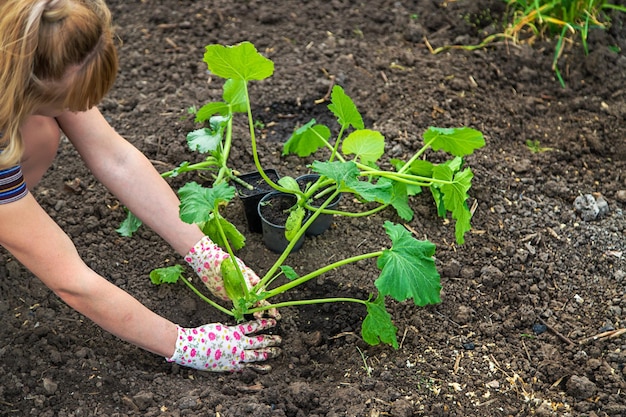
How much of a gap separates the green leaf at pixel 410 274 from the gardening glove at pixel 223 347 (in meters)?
0.48

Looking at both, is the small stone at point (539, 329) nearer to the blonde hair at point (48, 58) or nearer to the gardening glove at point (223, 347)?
the gardening glove at point (223, 347)

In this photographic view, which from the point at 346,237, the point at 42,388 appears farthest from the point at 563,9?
the point at 42,388

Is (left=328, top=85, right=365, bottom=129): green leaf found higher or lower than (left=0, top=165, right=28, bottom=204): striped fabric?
lower

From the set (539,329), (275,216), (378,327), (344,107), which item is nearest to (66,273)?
(275,216)

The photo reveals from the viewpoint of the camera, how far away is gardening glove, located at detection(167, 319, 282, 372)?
7.04 feet

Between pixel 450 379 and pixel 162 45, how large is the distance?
7.14 ft

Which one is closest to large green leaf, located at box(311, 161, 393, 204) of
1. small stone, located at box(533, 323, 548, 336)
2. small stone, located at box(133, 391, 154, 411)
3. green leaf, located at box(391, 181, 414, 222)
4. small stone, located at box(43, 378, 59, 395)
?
green leaf, located at box(391, 181, 414, 222)

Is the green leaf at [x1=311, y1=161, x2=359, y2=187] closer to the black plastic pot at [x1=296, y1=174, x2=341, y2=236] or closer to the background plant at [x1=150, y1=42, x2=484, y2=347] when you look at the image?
the background plant at [x1=150, y1=42, x2=484, y2=347]

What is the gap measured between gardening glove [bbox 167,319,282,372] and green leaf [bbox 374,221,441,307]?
0.48 metres

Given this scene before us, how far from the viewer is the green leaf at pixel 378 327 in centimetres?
214

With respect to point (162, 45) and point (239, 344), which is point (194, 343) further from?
point (162, 45)

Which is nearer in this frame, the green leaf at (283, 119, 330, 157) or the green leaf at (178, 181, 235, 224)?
the green leaf at (178, 181, 235, 224)

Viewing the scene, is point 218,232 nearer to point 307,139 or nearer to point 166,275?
point 166,275

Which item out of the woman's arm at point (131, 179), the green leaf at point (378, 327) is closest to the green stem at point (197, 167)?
the woman's arm at point (131, 179)
